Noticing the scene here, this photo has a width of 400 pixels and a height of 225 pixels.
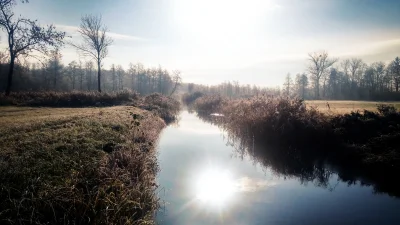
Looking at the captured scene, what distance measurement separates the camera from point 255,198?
855 cm

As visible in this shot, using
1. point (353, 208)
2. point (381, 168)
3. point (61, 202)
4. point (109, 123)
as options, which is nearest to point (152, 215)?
point (61, 202)

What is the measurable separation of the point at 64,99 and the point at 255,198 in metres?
24.6

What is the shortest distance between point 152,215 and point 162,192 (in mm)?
1914

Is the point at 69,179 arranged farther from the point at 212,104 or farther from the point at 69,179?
the point at 212,104

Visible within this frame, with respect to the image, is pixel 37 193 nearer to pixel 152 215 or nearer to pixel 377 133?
pixel 152 215

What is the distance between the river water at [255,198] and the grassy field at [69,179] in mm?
1249

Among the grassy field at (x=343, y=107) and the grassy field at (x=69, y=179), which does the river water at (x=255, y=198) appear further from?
the grassy field at (x=343, y=107)

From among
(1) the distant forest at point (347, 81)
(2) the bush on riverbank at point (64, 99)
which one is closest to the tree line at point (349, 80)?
(1) the distant forest at point (347, 81)

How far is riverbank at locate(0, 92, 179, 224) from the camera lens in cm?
480

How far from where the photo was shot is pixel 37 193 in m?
5.08

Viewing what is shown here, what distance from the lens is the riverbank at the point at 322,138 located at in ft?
38.2

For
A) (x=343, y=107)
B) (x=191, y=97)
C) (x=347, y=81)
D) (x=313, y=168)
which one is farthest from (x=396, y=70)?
(x=313, y=168)

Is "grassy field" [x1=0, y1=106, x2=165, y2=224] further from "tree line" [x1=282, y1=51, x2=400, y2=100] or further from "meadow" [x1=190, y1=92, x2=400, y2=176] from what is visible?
"tree line" [x1=282, y1=51, x2=400, y2=100]

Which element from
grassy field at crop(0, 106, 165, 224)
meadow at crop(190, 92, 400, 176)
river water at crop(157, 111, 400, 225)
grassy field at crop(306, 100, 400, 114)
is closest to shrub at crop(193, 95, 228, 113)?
grassy field at crop(306, 100, 400, 114)
